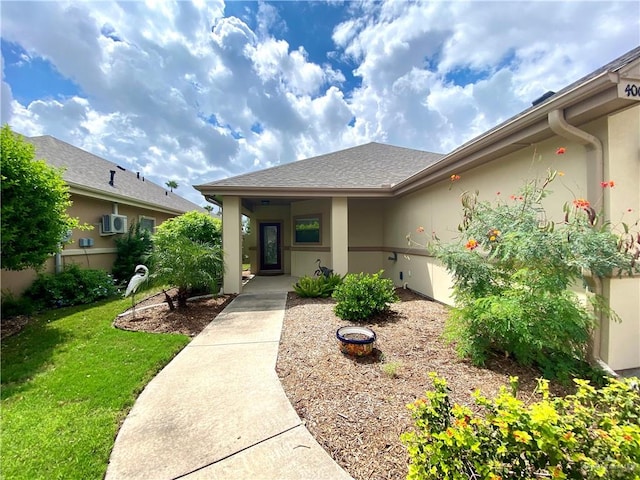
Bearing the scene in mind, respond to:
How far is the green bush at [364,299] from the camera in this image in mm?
5363

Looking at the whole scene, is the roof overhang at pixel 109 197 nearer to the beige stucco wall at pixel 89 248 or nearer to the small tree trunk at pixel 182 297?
the beige stucco wall at pixel 89 248

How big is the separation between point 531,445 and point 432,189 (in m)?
6.37

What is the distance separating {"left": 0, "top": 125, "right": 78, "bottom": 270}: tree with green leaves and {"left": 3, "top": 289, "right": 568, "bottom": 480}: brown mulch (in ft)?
6.13

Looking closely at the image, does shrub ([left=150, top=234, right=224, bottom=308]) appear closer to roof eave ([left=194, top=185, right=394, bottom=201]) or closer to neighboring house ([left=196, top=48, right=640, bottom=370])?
neighboring house ([left=196, top=48, right=640, bottom=370])

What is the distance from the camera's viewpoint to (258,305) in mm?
6863

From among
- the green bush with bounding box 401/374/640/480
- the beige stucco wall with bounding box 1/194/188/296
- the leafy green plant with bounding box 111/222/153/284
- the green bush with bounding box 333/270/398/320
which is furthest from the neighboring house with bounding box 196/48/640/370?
the beige stucco wall with bounding box 1/194/188/296

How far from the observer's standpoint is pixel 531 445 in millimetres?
1384

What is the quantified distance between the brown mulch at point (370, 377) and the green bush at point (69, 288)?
1.29 meters

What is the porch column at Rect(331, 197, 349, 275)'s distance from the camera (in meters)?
8.41

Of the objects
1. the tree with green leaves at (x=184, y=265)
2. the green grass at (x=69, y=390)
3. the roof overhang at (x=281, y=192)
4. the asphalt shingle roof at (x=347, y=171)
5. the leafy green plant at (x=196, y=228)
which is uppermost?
the asphalt shingle roof at (x=347, y=171)

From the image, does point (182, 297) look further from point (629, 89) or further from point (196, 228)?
point (629, 89)

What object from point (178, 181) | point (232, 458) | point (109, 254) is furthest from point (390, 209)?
point (178, 181)

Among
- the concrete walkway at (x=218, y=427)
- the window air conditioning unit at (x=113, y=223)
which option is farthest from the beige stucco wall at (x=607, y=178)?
the window air conditioning unit at (x=113, y=223)

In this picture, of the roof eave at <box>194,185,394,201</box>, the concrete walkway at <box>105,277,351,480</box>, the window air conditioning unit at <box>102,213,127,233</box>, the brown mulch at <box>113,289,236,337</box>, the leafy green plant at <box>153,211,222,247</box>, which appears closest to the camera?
the concrete walkway at <box>105,277,351,480</box>
